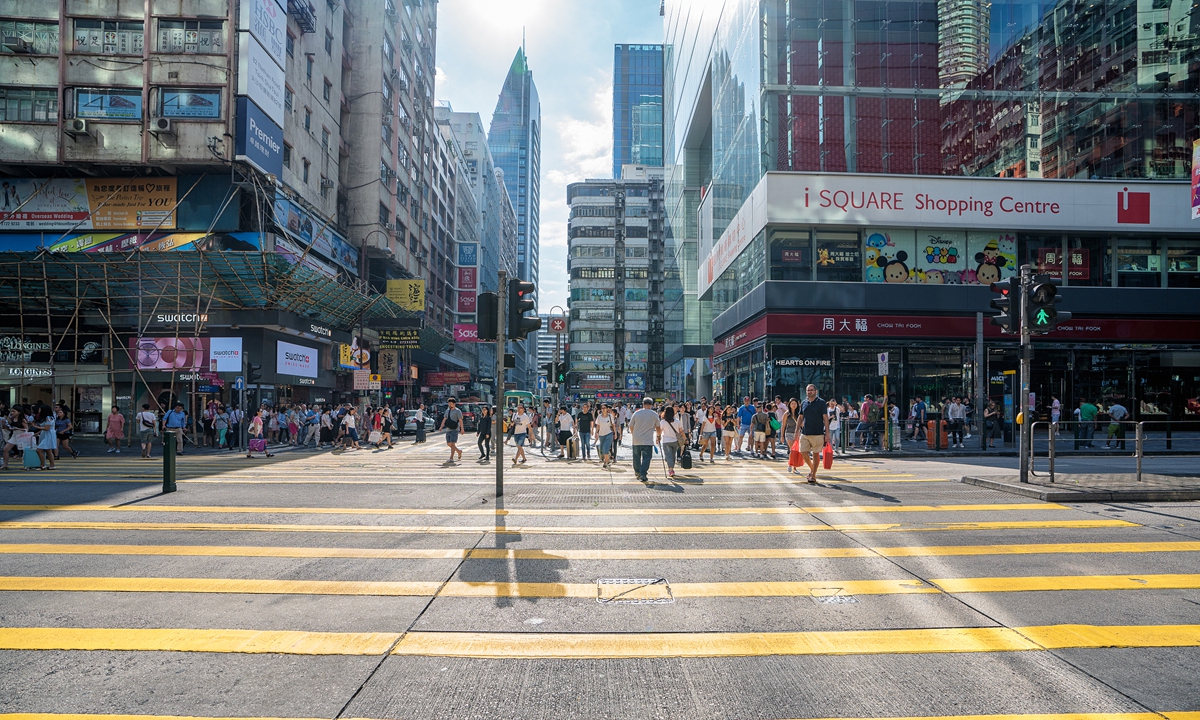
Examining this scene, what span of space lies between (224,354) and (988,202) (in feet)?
109

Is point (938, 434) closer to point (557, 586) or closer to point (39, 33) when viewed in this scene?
point (557, 586)

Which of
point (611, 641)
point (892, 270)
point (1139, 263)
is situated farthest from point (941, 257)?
point (611, 641)

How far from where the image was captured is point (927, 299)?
2977 centimetres

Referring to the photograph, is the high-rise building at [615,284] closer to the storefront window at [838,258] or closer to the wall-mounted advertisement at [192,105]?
the storefront window at [838,258]

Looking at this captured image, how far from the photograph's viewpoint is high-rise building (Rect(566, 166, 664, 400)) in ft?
307

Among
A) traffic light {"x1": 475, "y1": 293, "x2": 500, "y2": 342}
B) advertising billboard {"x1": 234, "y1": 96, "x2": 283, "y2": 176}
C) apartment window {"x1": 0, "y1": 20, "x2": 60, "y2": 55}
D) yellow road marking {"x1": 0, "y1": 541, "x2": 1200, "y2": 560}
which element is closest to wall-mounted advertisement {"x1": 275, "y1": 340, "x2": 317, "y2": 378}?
advertising billboard {"x1": 234, "y1": 96, "x2": 283, "y2": 176}

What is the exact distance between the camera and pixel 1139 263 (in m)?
31.1

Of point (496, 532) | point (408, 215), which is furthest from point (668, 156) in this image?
point (496, 532)

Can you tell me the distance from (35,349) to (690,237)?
145ft

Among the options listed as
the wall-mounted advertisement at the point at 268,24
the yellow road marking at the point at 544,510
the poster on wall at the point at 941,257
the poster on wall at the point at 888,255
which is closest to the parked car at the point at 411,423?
the wall-mounted advertisement at the point at 268,24

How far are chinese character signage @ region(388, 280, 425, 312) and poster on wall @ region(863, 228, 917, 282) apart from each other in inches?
1134

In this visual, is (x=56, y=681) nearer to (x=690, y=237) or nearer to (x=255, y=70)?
(x=255, y=70)

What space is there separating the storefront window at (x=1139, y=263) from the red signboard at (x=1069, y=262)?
1.49m

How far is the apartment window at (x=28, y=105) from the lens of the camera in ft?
105
